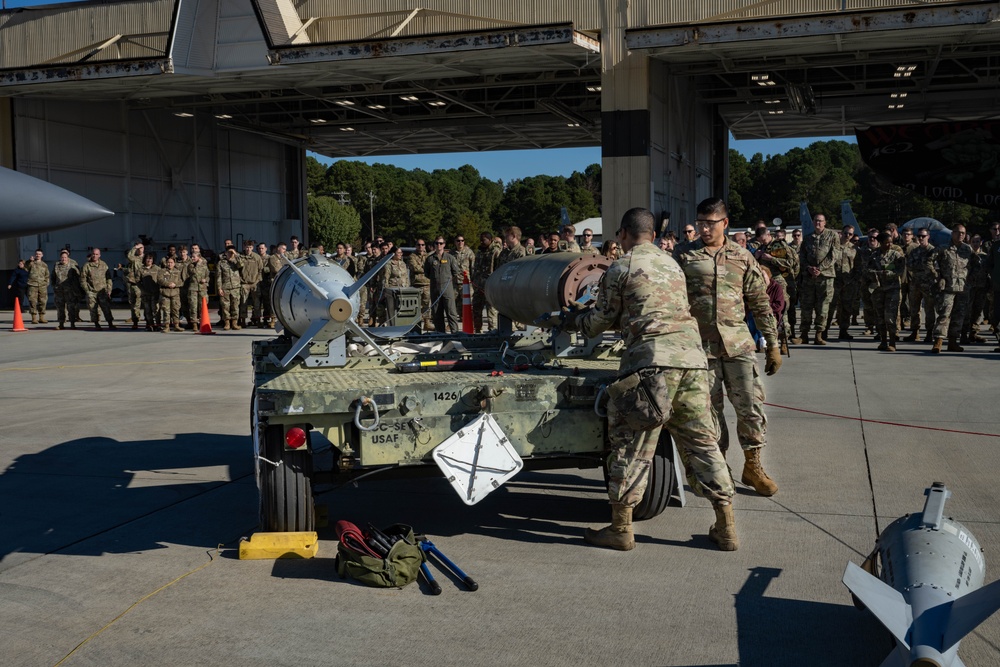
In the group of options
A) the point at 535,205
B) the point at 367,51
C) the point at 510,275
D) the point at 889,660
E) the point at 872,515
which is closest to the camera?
the point at 889,660

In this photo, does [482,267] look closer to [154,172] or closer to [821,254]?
[821,254]

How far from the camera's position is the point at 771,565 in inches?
201

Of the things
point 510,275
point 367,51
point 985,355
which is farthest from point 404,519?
point 367,51

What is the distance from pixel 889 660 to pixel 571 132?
3394 centimetres

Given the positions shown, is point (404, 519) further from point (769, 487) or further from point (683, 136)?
point (683, 136)

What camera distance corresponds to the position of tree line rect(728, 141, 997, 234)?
2793 inches

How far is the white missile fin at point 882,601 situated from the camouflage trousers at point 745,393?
289 centimetres

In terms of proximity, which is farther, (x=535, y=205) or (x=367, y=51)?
(x=535, y=205)

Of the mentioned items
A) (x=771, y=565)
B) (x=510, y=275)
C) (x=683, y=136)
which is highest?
(x=683, y=136)

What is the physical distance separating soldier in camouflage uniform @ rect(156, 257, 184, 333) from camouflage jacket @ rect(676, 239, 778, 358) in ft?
50.8

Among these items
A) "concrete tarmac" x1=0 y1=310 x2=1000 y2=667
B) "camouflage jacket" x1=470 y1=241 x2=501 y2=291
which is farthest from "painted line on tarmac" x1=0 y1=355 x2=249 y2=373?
"camouflage jacket" x1=470 y1=241 x2=501 y2=291

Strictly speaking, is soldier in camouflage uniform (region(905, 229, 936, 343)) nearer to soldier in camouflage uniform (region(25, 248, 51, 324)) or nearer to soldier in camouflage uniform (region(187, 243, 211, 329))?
soldier in camouflage uniform (region(187, 243, 211, 329))

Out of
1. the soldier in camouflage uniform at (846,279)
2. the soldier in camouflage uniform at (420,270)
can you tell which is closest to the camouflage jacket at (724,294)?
the soldier in camouflage uniform at (846,279)

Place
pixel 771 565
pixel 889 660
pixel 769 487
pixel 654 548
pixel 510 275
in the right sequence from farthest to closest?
pixel 510 275
pixel 769 487
pixel 654 548
pixel 771 565
pixel 889 660
